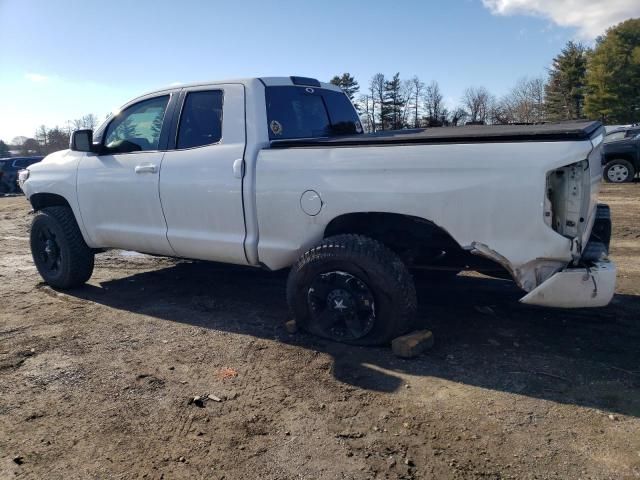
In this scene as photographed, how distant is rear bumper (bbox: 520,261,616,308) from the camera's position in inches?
126

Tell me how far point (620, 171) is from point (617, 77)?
132 ft

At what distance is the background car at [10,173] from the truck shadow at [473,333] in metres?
22.4

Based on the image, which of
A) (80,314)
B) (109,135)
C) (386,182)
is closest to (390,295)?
(386,182)

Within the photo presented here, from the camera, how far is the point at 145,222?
497 centimetres

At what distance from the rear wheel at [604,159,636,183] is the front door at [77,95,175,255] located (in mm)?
14207

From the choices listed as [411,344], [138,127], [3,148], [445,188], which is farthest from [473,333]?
[3,148]

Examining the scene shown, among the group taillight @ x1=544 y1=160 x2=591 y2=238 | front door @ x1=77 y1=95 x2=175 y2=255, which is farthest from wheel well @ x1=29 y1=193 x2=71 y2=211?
taillight @ x1=544 y1=160 x2=591 y2=238

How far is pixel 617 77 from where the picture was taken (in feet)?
160

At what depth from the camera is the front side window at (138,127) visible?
197 inches

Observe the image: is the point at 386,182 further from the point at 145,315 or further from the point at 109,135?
the point at 109,135

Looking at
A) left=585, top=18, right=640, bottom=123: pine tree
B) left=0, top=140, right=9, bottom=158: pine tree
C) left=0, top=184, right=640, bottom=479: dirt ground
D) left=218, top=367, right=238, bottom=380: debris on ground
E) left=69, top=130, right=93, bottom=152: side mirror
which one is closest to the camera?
left=0, top=184, right=640, bottom=479: dirt ground

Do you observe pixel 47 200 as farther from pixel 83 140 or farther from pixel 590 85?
pixel 590 85

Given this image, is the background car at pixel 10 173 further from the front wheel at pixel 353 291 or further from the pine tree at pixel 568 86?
the pine tree at pixel 568 86

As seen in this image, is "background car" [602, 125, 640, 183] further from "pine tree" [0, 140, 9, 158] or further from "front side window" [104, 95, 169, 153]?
"pine tree" [0, 140, 9, 158]
